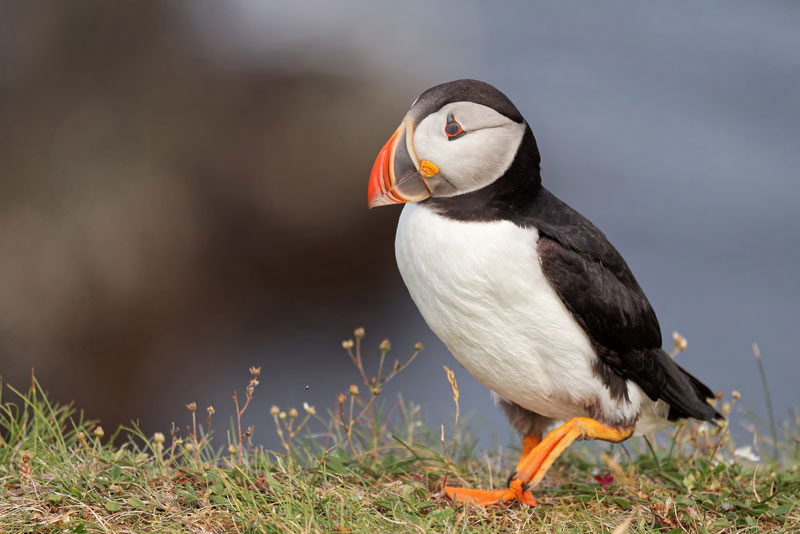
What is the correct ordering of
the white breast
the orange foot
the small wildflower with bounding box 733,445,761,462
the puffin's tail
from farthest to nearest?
the small wildflower with bounding box 733,445,761,462, the puffin's tail, the orange foot, the white breast

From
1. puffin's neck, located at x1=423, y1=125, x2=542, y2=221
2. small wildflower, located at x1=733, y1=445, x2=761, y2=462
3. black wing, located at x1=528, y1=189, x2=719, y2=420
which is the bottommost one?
small wildflower, located at x1=733, y1=445, x2=761, y2=462

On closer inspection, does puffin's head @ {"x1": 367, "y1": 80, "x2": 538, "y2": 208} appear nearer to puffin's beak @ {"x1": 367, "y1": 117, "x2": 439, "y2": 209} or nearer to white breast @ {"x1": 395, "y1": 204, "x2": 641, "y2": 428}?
puffin's beak @ {"x1": 367, "y1": 117, "x2": 439, "y2": 209}

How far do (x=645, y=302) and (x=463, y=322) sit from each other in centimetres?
84

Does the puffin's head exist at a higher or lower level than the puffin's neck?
higher

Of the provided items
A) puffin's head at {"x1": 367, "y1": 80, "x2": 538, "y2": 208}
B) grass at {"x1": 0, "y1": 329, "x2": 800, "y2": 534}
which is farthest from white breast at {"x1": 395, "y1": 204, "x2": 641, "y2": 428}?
grass at {"x1": 0, "y1": 329, "x2": 800, "y2": 534}

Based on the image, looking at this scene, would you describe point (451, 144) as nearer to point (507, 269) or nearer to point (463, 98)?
point (463, 98)

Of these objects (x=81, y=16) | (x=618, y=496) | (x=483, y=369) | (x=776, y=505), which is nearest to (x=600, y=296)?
(x=483, y=369)

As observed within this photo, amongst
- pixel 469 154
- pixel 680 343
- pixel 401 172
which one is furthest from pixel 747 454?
pixel 401 172

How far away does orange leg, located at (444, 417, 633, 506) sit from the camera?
342 cm

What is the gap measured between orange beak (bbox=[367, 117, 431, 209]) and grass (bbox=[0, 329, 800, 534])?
71cm

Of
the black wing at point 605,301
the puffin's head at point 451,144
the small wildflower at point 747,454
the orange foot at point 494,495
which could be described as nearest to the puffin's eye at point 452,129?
the puffin's head at point 451,144

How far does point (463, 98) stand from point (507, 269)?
0.64 m

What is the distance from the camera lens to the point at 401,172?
327 cm

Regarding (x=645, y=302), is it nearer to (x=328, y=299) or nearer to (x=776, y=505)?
(x=776, y=505)
